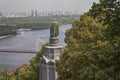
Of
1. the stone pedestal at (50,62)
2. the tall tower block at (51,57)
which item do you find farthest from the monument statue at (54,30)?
the stone pedestal at (50,62)

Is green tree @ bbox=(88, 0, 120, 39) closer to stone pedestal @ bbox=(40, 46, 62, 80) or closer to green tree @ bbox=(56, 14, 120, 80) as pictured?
green tree @ bbox=(56, 14, 120, 80)

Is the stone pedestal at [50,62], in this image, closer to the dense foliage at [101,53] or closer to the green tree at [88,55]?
the green tree at [88,55]

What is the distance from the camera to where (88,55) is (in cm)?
663

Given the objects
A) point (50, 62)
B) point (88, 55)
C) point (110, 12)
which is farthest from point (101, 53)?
point (50, 62)

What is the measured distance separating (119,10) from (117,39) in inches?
20.9

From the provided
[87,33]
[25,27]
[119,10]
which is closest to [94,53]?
[119,10]

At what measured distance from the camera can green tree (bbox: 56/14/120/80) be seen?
5637 mm

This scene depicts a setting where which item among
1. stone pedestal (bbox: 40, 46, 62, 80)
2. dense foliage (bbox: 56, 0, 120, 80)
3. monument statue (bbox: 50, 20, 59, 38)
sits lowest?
stone pedestal (bbox: 40, 46, 62, 80)

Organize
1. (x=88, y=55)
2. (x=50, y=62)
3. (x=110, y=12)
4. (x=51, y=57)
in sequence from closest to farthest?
(x=110, y=12), (x=88, y=55), (x=50, y=62), (x=51, y=57)

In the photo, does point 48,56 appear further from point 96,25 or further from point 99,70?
point 99,70

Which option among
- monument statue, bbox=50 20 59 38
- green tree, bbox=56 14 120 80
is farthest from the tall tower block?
green tree, bbox=56 14 120 80

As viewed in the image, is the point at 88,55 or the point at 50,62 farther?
the point at 50,62

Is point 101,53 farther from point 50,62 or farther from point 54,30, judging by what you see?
point 54,30

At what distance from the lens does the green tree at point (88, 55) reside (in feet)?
18.5
